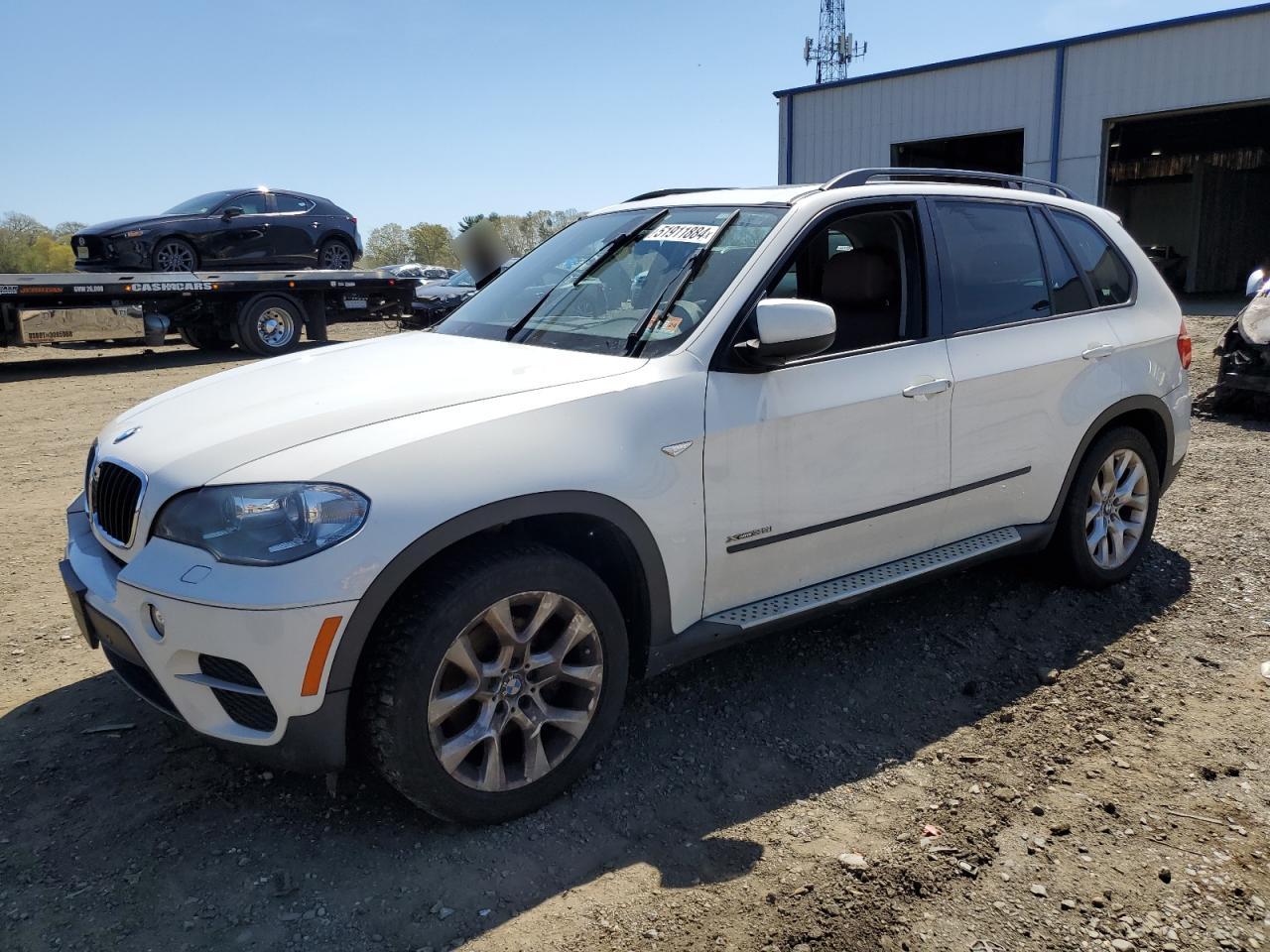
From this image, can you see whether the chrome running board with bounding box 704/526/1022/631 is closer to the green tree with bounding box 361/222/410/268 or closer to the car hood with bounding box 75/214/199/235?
the car hood with bounding box 75/214/199/235

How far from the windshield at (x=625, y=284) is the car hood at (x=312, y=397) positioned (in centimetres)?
14

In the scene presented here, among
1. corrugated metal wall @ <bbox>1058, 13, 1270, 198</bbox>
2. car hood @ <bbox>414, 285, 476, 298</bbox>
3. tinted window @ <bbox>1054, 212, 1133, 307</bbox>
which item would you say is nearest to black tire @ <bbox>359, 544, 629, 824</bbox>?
tinted window @ <bbox>1054, 212, 1133, 307</bbox>

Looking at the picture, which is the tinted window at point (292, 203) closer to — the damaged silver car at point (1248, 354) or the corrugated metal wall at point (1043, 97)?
the corrugated metal wall at point (1043, 97)

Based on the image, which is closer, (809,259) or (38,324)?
(809,259)

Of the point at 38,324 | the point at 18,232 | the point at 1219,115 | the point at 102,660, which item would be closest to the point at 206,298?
the point at 38,324

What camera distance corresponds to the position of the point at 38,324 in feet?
43.8

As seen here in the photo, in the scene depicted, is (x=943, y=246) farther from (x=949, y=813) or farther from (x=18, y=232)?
(x=18, y=232)

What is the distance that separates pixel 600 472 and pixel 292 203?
15589mm

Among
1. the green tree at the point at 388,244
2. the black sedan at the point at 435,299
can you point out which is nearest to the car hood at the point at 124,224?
the black sedan at the point at 435,299

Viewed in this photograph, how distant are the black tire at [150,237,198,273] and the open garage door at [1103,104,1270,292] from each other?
2069cm

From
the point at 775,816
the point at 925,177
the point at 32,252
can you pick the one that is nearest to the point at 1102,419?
the point at 925,177

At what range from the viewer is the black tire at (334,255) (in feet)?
56.7

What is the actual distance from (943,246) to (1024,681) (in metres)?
1.73

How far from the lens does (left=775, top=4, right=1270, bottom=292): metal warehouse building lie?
18562 millimetres
